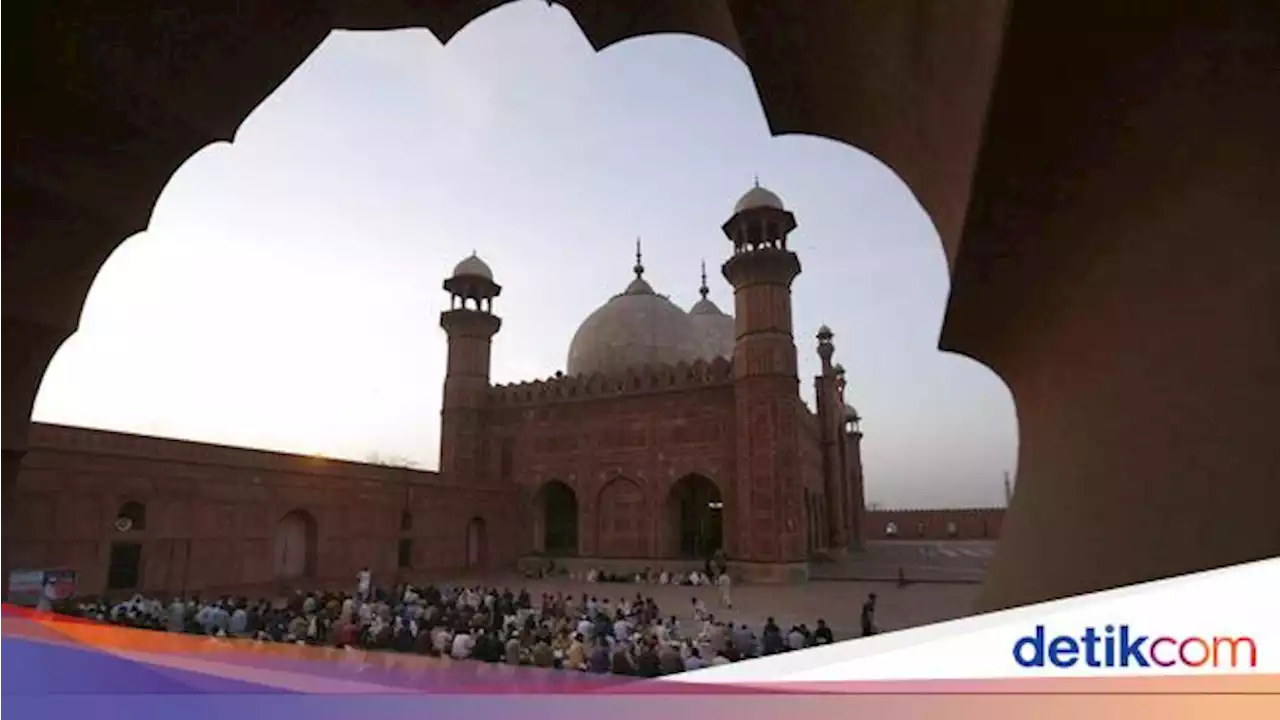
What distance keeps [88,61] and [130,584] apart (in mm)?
16384

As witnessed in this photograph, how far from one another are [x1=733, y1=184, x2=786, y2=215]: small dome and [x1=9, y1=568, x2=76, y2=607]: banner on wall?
2167 cm

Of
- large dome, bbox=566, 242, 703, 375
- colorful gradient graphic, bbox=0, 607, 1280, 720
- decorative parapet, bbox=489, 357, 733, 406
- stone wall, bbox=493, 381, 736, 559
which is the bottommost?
colorful gradient graphic, bbox=0, 607, 1280, 720

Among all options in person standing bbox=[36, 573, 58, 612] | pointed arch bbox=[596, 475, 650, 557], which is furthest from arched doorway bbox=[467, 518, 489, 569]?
person standing bbox=[36, 573, 58, 612]

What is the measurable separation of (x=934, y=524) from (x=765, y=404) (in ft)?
118

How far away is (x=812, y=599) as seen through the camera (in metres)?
19.0

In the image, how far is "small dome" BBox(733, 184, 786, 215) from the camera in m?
26.4

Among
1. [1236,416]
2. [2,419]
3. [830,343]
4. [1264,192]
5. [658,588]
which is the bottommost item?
[658,588]

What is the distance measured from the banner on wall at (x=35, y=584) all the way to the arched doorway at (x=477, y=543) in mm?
14593

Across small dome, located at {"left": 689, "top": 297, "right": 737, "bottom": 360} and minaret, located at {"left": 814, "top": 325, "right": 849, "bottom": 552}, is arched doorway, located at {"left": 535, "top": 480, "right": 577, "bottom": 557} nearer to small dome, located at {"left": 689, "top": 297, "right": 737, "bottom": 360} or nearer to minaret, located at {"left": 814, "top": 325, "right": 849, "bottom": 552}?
small dome, located at {"left": 689, "top": 297, "right": 737, "bottom": 360}

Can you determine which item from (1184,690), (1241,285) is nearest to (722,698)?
(1184,690)

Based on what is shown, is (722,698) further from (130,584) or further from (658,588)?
(658,588)

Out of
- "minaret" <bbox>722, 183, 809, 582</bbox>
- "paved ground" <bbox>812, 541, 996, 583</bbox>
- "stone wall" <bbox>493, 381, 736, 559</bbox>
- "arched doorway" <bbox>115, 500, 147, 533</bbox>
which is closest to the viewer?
"arched doorway" <bbox>115, 500, 147, 533</bbox>

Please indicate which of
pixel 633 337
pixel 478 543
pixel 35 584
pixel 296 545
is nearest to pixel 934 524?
pixel 633 337

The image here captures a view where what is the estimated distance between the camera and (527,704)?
3.08 meters
